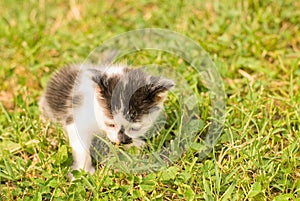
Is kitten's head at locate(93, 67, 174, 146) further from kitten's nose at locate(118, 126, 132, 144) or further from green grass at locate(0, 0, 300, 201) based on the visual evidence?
green grass at locate(0, 0, 300, 201)

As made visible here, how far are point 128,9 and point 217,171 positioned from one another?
3.01m

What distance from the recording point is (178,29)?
18.0ft

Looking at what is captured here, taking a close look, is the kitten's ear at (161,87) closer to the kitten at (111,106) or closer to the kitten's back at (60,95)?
the kitten at (111,106)

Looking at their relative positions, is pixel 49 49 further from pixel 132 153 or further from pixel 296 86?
pixel 296 86

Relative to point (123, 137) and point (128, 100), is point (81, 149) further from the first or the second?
point (128, 100)

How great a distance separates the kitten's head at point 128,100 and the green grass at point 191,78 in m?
0.30

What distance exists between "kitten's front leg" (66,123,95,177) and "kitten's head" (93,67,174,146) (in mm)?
214

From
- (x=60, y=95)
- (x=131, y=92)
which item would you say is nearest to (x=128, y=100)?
(x=131, y=92)

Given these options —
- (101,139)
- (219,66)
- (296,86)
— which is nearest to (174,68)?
(219,66)

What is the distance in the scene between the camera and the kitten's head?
145 inches

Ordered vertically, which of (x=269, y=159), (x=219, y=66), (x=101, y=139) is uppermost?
(x=219, y=66)

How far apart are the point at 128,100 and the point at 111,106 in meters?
0.14

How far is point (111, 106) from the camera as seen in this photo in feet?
12.2

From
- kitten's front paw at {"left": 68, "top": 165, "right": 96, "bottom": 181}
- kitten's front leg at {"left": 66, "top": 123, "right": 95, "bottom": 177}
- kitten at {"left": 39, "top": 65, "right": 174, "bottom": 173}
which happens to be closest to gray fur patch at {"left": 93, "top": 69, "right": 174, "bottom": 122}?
kitten at {"left": 39, "top": 65, "right": 174, "bottom": 173}
